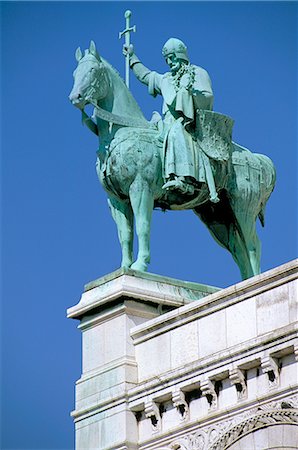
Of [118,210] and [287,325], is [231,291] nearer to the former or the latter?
[287,325]

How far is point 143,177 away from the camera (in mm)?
33281

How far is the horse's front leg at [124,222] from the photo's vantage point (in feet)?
111

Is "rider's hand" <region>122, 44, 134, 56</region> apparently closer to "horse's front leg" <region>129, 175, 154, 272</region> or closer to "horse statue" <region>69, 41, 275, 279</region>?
"horse statue" <region>69, 41, 275, 279</region>

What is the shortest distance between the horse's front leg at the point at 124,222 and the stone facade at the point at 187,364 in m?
1.04

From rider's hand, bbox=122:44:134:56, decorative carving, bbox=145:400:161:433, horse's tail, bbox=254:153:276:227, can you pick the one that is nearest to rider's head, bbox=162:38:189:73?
rider's hand, bbox=122:44:134:56

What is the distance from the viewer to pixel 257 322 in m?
29.9

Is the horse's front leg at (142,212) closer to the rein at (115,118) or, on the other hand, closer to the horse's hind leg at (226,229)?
the rein at (115,118)

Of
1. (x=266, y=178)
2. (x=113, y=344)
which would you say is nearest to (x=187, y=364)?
(x=113, y=344)

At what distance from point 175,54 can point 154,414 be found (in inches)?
273

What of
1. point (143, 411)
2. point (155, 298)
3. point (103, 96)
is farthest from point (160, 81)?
point (143, 411)

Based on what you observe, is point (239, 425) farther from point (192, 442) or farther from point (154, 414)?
point (154, 414)

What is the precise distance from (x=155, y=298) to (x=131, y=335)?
0.82 meters

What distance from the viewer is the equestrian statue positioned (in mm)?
33312

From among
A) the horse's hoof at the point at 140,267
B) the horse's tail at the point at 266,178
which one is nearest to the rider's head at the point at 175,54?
the horse's tail at the point at 266,178
